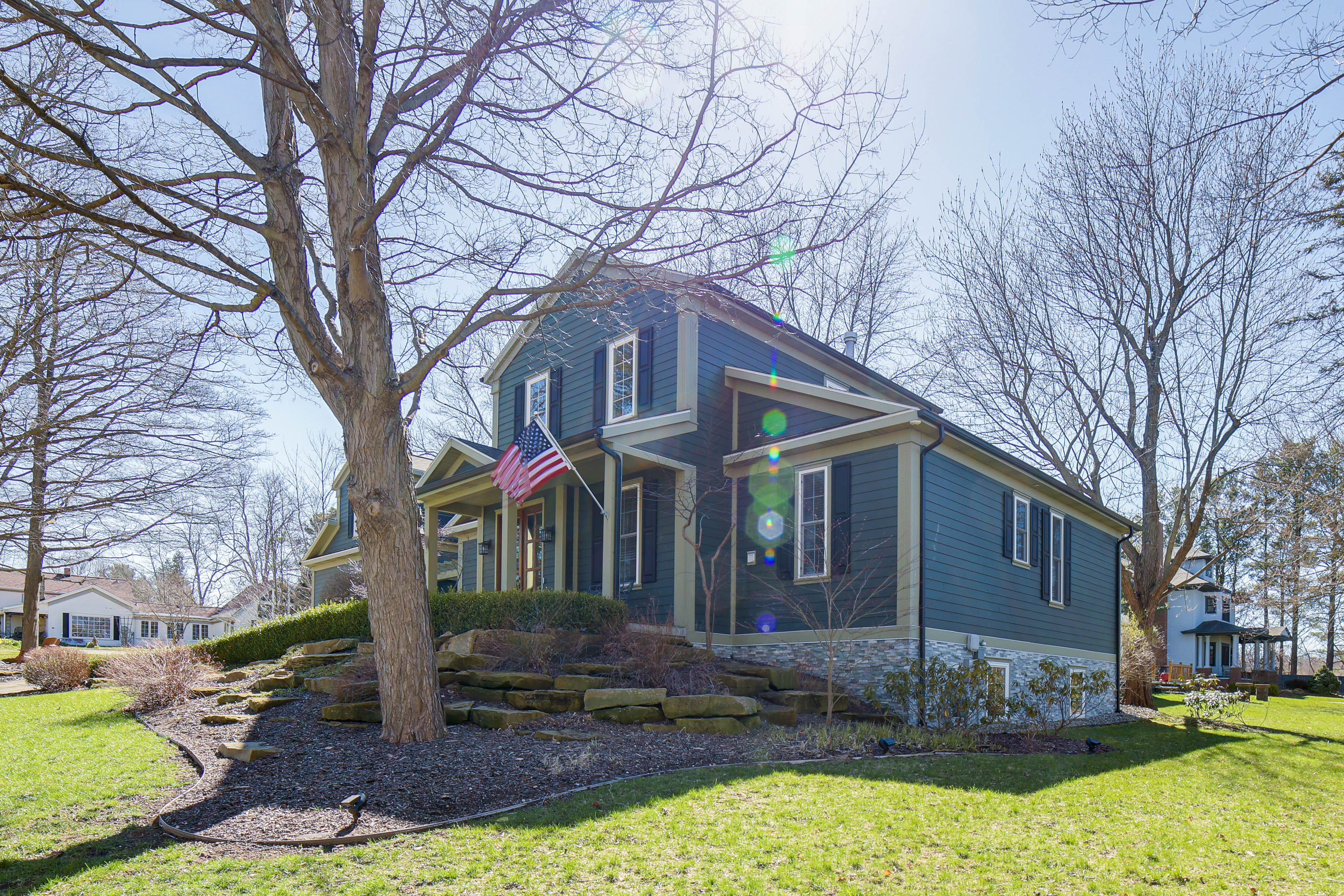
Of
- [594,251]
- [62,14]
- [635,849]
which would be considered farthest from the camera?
[594,251]

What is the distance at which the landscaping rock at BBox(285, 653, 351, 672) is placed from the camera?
42.8ft

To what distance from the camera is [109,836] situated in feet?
19.1

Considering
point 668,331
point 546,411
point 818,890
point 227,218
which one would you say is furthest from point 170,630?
point 818,890

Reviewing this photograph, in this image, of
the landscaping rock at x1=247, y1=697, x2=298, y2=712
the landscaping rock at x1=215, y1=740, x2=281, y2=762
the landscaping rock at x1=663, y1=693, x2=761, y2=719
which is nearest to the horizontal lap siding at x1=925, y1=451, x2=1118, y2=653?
the landscaping rock at x1=663, y1=693, x2=761, y2=719

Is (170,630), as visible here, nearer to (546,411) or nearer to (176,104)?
(546,411)

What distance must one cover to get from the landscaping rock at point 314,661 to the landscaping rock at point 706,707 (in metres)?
6.16

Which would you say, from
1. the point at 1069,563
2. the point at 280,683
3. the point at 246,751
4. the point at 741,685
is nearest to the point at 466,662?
the point at 280,683

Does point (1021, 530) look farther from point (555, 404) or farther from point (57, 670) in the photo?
point (57, 670)

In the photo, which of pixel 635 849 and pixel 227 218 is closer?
pixel 635 849

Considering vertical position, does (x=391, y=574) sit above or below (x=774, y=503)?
below

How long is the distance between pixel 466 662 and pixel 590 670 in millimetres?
1594

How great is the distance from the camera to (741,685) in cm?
1070

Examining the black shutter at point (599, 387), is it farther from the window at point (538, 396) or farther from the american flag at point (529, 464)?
the american flag at point (529, 464)

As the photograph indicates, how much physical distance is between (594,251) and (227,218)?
3.13 meters
